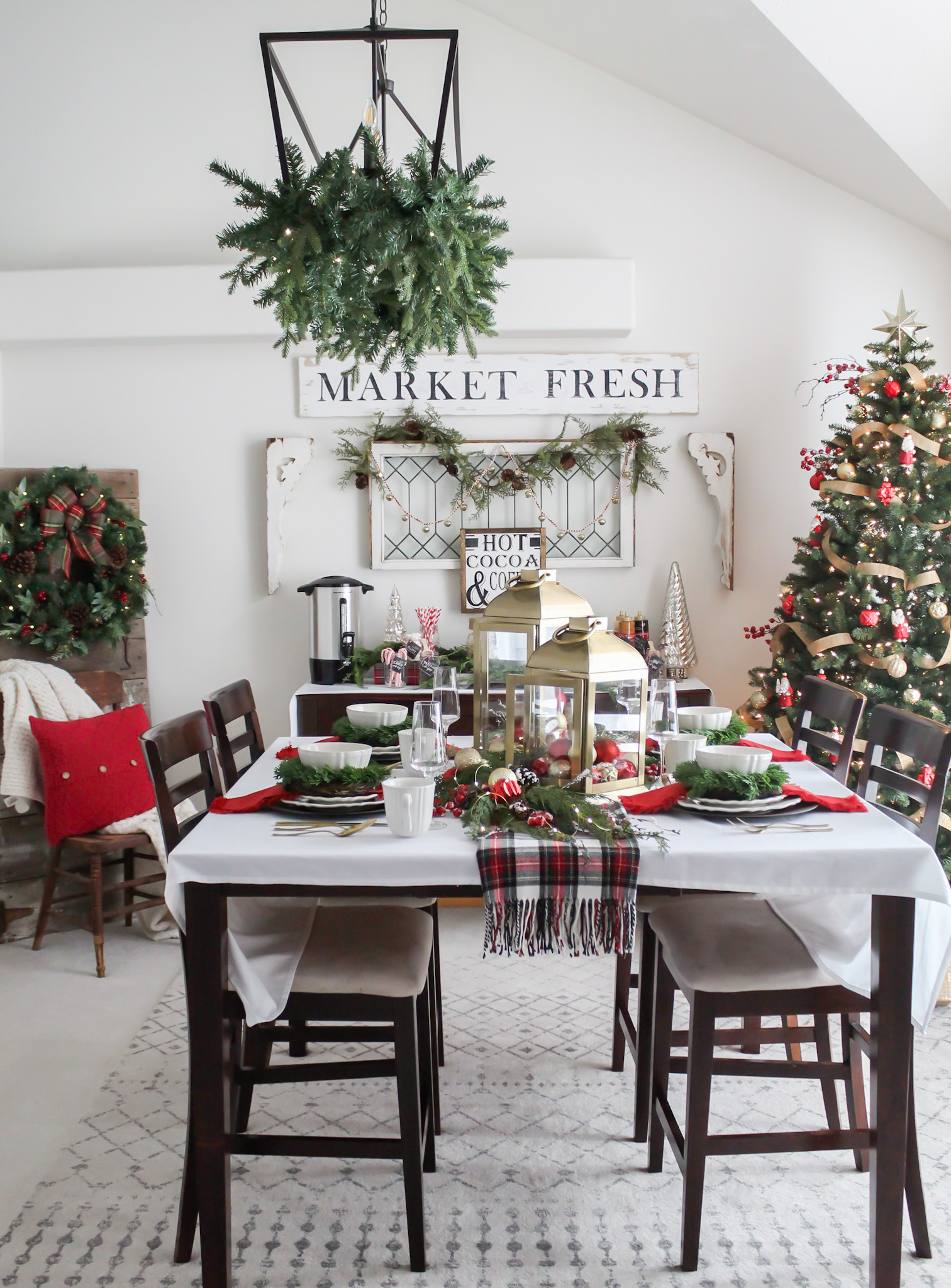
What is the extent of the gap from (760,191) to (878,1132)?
349 cm

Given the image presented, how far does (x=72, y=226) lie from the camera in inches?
156

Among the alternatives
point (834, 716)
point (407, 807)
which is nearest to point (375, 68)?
point (407, 807)

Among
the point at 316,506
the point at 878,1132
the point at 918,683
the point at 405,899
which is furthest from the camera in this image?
the point at 316,506

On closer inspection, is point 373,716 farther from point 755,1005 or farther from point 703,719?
point 755,1005

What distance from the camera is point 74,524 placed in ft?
12.1

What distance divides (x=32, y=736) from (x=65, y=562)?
73 cm

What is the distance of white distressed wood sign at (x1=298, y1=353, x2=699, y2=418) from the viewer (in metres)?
3.92

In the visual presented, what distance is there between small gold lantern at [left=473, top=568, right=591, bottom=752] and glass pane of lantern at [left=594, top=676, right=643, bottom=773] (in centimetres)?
23

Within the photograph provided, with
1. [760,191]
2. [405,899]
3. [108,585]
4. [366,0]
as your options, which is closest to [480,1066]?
[405,899]

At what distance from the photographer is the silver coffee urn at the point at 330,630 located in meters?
3.75

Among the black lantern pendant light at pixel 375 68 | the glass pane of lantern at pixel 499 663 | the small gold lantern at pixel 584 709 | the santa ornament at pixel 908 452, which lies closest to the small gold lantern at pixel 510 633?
the glass pane of lantern at pixel 499 663

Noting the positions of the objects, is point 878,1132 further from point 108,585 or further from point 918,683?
point 108,585

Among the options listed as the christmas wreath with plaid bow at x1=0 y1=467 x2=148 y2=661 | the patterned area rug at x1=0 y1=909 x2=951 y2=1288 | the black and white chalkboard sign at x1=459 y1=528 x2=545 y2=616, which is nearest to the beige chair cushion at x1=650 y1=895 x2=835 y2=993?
the patterned area rug at x1=0 y1=909 x2=951 y2=1288

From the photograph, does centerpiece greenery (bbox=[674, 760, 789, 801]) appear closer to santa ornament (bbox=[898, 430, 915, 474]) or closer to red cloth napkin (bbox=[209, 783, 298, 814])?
red cloth napkin (bbox=[209, 783, 298, 814])
